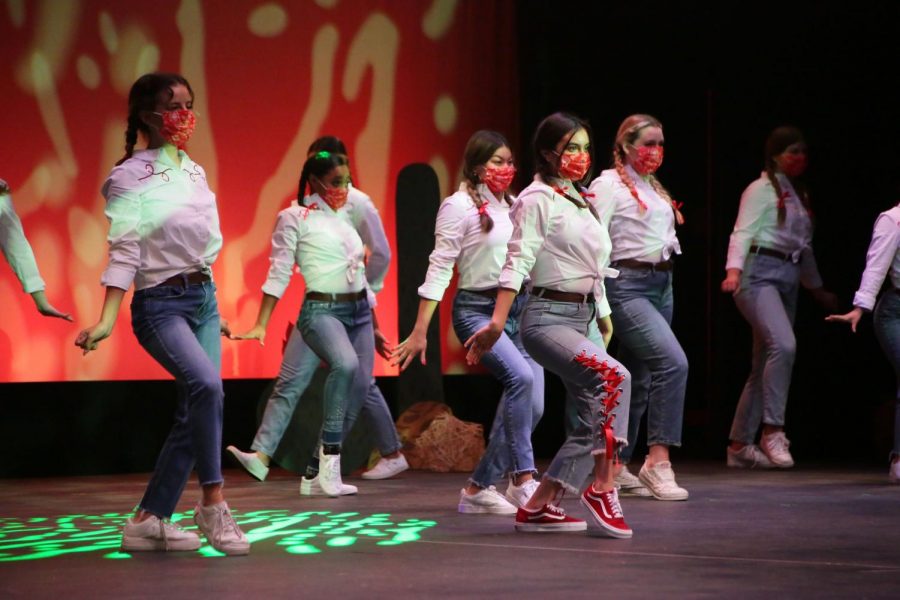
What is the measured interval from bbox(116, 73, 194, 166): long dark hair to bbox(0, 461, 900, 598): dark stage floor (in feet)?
4.04

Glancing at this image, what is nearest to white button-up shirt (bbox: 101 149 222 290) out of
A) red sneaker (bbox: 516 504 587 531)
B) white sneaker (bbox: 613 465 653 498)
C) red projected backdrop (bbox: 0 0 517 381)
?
red sneaker (bbox: 516 504 587 531)

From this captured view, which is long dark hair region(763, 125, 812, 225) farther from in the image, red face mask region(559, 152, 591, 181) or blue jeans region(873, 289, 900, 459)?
red face mask region(559, 152, 591, 181)

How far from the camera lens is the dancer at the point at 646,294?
19.1 feet

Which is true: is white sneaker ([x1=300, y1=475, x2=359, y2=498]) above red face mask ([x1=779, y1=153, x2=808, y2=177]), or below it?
below

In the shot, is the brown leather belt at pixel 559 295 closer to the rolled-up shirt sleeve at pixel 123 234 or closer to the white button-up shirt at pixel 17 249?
the rolled-up shirt sleeve at pixel 123 234

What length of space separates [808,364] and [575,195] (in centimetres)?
450

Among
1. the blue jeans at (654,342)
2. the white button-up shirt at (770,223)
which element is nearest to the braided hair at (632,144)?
the blue jeans at (654,342)

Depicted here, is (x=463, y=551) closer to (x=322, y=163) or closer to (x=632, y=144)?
(x=632, y=144)

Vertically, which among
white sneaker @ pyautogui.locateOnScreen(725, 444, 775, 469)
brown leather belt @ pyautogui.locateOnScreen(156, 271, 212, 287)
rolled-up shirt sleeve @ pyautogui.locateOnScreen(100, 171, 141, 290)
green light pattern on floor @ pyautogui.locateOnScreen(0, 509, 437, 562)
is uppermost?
rolled-up shirt sleeve @ pyautogui.locateOnScreen(100, 171, 141, 290)

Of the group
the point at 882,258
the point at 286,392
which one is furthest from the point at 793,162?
the point at 286,392

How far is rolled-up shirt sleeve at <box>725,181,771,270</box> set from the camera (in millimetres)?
7430

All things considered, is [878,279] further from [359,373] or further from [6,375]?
[6,375]

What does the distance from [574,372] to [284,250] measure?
242 centimetres

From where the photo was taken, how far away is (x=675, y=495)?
18.9 ft
